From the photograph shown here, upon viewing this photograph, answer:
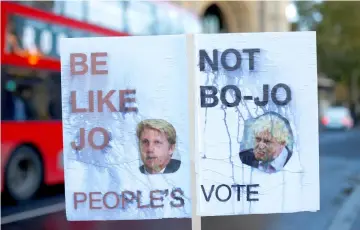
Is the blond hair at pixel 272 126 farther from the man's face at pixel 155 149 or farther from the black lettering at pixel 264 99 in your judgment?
the man's face at pixel 155 149

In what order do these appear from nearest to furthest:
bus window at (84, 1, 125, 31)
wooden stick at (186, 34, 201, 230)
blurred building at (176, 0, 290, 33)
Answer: wooden stick at (186, 34, 201, 230)
bus window at (84, 1, 125, 31)
blurred building at (176, 0, 290, 33)

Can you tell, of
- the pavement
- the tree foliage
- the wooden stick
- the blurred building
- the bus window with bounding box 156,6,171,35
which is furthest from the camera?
the tree foliage

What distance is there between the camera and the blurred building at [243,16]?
33138 millimetres

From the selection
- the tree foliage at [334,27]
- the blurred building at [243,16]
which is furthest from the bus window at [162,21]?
the tree foliage at [334,27]

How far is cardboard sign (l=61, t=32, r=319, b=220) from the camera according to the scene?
4.55 meters

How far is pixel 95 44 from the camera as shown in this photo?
456 cm

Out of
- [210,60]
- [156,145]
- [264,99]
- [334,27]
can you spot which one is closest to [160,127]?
[156,145]

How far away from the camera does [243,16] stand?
1319 inches

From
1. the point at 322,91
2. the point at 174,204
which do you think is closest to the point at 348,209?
the point at 174,204

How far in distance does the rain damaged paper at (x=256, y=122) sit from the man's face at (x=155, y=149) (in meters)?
0.23

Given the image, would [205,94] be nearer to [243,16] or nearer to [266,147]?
[266,147]

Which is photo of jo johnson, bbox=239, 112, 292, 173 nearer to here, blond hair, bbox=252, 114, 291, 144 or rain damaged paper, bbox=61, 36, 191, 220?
blond hair, bbox=252, 114, 291, 144

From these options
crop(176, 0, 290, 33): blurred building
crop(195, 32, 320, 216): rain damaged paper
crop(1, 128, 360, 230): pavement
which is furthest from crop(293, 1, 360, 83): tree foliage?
crop(195, 32, 320, 216): rain damaged paper

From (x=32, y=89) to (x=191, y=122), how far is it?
7.18m
